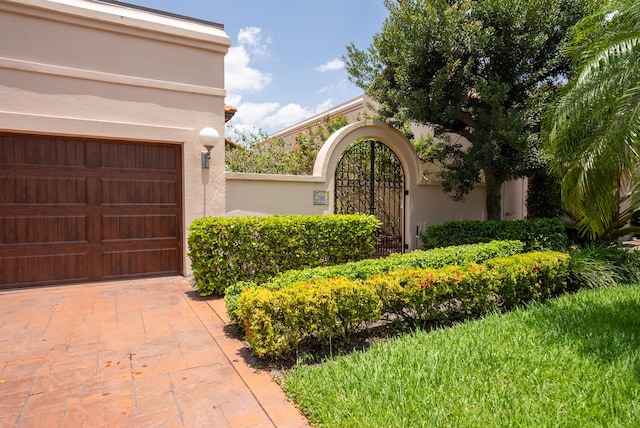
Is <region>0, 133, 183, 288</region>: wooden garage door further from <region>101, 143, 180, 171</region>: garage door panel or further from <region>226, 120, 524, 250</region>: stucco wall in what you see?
<region>226, 120, 524, 250</region>: stucco wall

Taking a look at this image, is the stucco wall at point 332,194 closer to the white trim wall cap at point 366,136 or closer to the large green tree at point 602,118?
the white trim wall cap at point 366,136

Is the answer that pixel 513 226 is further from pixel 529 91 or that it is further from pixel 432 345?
pixel 432 345

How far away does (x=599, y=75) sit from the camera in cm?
477

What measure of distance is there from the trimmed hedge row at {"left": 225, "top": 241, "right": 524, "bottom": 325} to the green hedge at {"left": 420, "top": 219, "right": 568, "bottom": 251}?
113cm

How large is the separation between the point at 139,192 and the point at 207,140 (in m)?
1.63

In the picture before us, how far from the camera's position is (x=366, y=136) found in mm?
9055

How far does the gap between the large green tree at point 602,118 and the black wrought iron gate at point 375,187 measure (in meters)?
4.43

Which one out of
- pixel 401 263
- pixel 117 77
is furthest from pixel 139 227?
pixel 401 263

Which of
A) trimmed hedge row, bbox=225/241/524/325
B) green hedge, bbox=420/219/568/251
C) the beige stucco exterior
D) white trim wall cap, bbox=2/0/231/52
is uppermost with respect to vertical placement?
white trim wall cap, bbox=2/0/231/52

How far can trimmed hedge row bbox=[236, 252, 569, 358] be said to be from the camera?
3.59 meters

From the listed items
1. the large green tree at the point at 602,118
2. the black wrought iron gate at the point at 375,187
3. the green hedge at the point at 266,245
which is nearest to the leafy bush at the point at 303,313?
the green hedge at the point at 266,245

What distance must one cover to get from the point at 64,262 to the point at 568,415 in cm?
743

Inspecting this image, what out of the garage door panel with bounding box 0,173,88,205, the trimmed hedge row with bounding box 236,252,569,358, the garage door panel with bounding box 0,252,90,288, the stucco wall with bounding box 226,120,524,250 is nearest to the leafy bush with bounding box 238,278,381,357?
the trimmed hedge row with bounding box 236,252,569,358

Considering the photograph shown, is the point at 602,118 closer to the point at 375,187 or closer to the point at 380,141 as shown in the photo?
the point at 380,141
